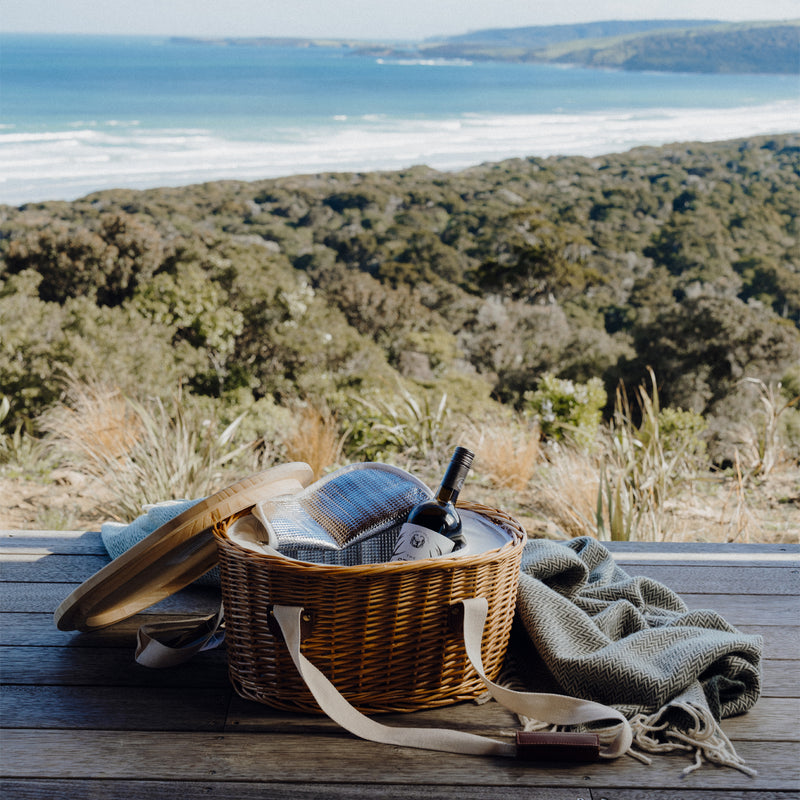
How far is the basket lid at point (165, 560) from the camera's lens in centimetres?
134

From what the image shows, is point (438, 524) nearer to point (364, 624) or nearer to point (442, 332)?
point (364, 624)

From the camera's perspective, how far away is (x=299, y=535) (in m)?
1.40

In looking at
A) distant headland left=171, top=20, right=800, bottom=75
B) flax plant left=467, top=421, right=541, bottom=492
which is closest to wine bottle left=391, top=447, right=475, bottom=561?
flax plant left=467, top=421, right=541, bottom=492

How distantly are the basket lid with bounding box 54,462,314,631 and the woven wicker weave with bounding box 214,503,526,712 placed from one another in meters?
0.05

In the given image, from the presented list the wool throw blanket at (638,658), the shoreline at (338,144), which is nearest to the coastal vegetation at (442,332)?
the shoreline at (338,144)

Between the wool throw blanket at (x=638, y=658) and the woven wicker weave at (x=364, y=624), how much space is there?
14 centimetres

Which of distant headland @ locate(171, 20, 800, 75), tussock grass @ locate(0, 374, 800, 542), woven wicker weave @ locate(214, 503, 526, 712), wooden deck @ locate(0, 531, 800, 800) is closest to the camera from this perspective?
wooden deck @ locate(0, 531, 800, 800)

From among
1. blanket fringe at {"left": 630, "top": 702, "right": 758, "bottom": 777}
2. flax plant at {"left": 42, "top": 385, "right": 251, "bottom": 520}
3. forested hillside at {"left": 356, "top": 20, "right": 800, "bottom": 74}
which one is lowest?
flax plant at {"left": 42, "top": 385, "right": 251, "bottom": 520}

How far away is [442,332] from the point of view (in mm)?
12023

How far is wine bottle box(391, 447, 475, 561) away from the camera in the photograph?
53.1 inches

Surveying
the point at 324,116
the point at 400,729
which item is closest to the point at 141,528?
the point at 400,729

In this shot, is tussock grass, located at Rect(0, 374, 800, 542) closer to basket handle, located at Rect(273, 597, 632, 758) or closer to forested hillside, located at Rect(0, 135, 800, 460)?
forested hillside, located at Rect(0, 135, 800, 460)

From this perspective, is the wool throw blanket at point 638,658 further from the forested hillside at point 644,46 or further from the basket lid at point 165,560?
the forested hillside at point 644,46

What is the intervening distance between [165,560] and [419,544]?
44cm
